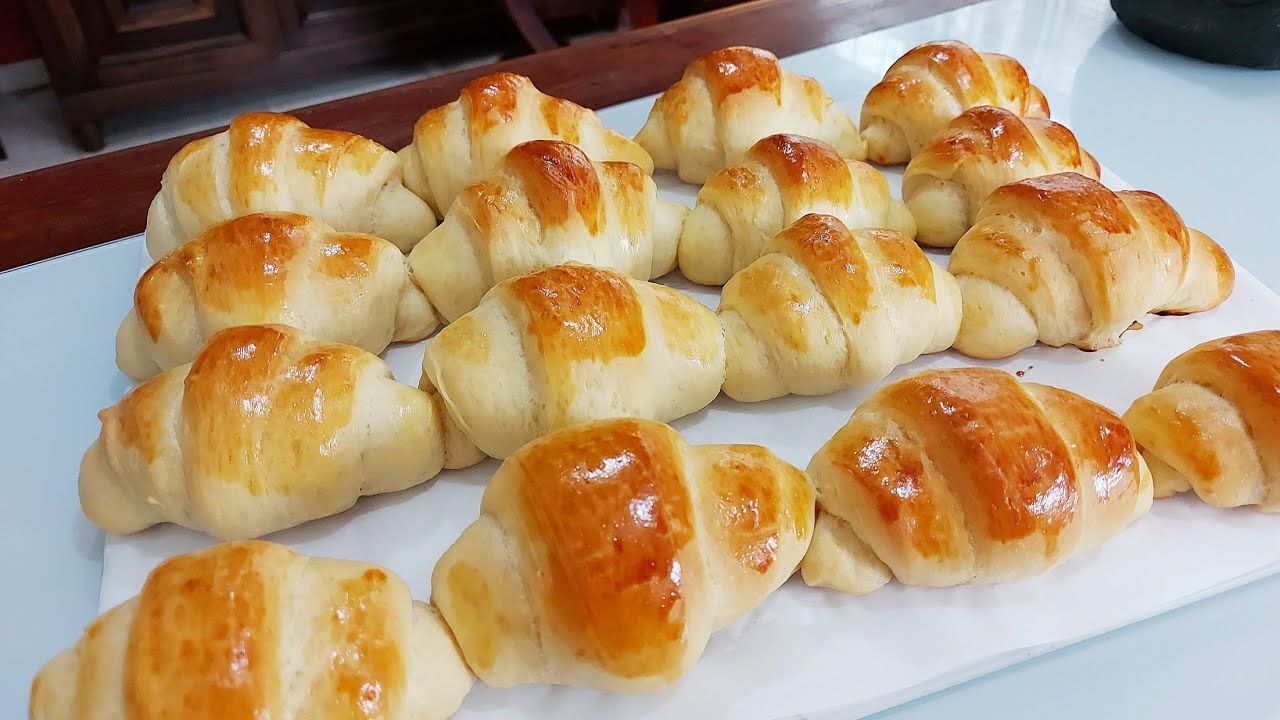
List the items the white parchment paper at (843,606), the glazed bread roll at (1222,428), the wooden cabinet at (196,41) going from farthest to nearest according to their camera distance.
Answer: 1. the wooden cabinet at (196,41)
2. the glazed bread roll at (1222,428)
3. the white parchment paper at (843,606)

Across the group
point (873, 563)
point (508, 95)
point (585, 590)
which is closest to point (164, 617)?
point (585, 590)

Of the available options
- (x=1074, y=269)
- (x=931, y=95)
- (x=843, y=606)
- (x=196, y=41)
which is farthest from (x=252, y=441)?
(x=196, y=41)

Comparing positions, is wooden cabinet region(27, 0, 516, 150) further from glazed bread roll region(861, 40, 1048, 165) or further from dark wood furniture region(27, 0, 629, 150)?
glazed bread roll region(861, 40, 1048, 165)

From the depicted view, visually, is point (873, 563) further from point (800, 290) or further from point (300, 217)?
point (300, 217)

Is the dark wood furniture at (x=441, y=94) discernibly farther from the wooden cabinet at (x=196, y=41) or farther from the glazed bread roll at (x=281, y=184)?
the wooden cabinet at (x=196, y=41)

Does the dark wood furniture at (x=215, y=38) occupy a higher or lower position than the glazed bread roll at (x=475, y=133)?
lower

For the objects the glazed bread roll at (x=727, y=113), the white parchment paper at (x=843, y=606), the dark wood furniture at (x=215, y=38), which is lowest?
the dark wood furniture at (x=215, y=38)

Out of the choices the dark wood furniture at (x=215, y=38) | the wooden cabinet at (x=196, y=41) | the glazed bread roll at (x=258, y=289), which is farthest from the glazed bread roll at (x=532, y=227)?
the wooden cabinet at (x=196, y=41)
